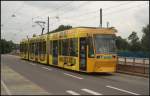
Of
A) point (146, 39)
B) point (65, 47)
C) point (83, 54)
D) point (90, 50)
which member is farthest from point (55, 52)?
point (146, 39)

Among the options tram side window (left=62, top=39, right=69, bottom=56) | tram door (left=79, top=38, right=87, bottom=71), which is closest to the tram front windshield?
tram door (left=79, top=38, right=87, bottom=71)

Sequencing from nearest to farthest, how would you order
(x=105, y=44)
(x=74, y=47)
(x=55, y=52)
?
1. (x=105, y=44)
2. (x=74, y=47)
3. (x=55, y=52)

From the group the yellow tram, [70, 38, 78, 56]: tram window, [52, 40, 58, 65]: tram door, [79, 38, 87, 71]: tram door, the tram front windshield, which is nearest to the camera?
the yellow tram

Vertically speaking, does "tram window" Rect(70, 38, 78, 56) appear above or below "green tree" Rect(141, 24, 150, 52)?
below

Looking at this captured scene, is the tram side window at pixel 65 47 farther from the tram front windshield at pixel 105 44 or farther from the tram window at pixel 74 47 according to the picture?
the tram front windshield at pixel 105 44

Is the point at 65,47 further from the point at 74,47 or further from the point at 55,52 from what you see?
the point at 55,52

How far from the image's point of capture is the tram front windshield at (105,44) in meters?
27.3

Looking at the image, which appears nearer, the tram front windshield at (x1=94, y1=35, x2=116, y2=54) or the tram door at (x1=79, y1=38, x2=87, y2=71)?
the tram front windshield at (x1=94, y1=35, x2=116, y2=54)

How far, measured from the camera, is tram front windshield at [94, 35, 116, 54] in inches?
1074

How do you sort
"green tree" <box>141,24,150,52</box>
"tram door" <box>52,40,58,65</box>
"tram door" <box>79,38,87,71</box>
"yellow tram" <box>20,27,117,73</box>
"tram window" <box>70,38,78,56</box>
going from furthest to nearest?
"green tree" <box>141,24,150,52</box>
"tram door" <box>52,40,58,65</box>
"tram window" <box>70,38,78,56</box>
"tram door" <box>79,38,87,71</box>
"yellow tram" <box>20,27,117,73</box>

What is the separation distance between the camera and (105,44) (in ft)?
90.1

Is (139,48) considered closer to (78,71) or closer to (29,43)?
(29,43)

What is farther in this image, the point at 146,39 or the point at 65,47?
the point at 146,39

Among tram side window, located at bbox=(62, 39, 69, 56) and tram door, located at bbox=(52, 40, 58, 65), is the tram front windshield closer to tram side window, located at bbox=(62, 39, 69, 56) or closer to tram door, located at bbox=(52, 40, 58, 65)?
tram side window, located at bbox=(62, 39, 69, 56)
